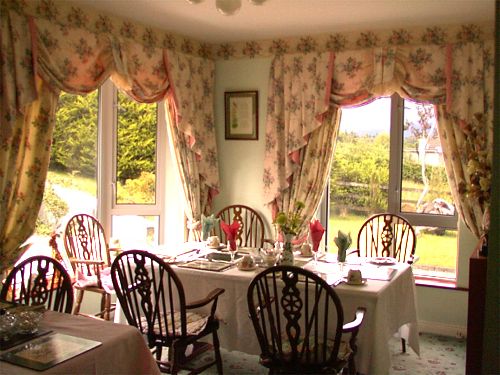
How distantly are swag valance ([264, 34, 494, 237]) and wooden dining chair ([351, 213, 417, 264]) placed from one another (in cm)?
47

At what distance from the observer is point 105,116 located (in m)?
4.67

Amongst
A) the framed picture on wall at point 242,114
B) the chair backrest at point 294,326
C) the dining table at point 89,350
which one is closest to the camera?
the dining table at point 89,350

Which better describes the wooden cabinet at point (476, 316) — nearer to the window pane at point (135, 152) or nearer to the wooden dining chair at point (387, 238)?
the wooden dining chair at point (387, 238)

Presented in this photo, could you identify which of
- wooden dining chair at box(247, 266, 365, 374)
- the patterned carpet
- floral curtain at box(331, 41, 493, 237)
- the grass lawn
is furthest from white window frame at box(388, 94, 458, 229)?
wooden dining chair at box(247, 266, 365, 374)

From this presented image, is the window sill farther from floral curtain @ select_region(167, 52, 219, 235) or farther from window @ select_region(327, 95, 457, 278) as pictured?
floral curtain @ select_region(167, 52, 219, 235)

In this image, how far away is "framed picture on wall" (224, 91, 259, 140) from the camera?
16.8ft

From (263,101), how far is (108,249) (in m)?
1.94

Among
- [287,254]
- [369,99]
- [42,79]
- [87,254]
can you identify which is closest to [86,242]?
[87,254]

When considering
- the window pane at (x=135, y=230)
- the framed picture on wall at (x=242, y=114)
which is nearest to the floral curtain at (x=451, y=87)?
the framed picture on wall at (x=242, y=114)

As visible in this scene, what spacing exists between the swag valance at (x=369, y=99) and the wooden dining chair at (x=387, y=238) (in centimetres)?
47

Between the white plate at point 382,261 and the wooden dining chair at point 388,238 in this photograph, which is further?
the wooden dining chair at point 388,238

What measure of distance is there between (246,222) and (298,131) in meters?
Answer: 0.99

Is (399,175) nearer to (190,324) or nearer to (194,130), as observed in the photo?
(194,130)

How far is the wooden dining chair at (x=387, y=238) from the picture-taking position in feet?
14.1
